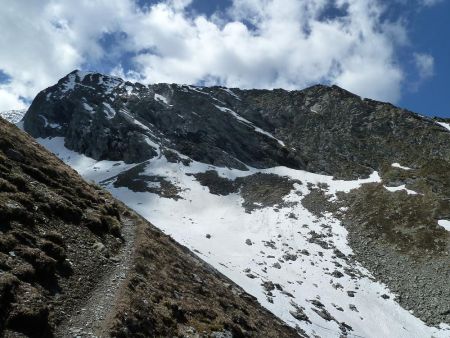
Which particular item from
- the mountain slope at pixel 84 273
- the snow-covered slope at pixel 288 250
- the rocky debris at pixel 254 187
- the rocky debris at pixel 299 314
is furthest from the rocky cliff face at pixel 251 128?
the mountain slope at pixel 84 273

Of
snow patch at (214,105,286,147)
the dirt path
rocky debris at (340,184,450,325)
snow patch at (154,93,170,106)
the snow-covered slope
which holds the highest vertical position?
snow patch at (214,105,286,147)

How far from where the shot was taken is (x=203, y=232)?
220 feet

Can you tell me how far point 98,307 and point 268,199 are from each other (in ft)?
237

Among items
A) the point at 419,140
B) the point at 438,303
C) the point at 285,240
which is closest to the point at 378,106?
the point at 419,140

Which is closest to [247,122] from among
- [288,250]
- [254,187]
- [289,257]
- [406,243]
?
[254,187]

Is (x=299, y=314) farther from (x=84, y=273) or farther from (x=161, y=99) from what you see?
(x=161, y=99)

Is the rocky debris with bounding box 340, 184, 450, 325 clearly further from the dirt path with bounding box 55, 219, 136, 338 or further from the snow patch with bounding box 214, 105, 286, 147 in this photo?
the dirt path with bounding box 55, 219, 136, 338

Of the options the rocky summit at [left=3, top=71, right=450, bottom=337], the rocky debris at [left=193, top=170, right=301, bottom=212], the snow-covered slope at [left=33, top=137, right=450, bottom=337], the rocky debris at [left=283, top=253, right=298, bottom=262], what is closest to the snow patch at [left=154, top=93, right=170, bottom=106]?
the rocky summit at [left=3, top=71, right=450, bottom=337]

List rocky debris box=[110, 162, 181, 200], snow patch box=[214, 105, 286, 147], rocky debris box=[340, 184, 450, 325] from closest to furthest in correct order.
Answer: rocky debris box=[340, 184, 450, 325] → rocky debris box=[110, 162, 181, 200] → snow patch box=[214, 105, 286, 147]

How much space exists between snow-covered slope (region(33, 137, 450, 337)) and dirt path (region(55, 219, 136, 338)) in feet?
67.6

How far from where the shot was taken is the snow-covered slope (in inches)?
1775

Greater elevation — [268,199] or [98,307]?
[268,199]

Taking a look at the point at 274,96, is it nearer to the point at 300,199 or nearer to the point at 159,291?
the point at 300,199

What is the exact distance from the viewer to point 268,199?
87688 millimetres
